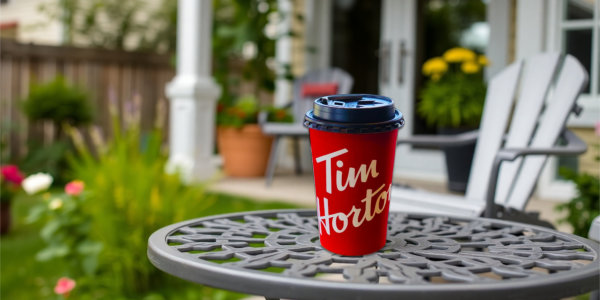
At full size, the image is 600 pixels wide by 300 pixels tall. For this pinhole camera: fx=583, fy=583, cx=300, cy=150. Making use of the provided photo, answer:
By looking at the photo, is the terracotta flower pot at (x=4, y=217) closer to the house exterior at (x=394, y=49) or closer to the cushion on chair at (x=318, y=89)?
the house exterior at (x=394, y=49)

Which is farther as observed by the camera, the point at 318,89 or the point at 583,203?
the point at 318,89

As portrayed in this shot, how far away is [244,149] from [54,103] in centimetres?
188

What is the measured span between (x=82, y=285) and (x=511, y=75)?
6.50 ft

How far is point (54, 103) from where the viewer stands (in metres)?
5.45

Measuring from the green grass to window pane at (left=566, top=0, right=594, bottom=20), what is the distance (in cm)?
241

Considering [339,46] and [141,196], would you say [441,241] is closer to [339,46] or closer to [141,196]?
[141,196]

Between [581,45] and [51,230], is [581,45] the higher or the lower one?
the higher one

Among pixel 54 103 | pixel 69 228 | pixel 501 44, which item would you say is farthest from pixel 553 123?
pixel 54 103

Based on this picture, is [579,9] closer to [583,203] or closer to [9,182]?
[583,203]

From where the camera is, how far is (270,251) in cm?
89

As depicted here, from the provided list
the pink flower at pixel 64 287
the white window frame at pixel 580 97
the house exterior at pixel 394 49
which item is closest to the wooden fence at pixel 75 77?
the house exterior at pixel 394 49

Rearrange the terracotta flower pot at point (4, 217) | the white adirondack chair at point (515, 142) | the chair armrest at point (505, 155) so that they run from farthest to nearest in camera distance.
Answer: the terracotta flower pot at point (4, 217), the white adirondack chair at point (515, 142), the chair armrest at point (505, 155)

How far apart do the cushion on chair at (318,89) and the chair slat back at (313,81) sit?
0.03 metres

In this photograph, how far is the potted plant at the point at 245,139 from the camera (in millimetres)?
5105
